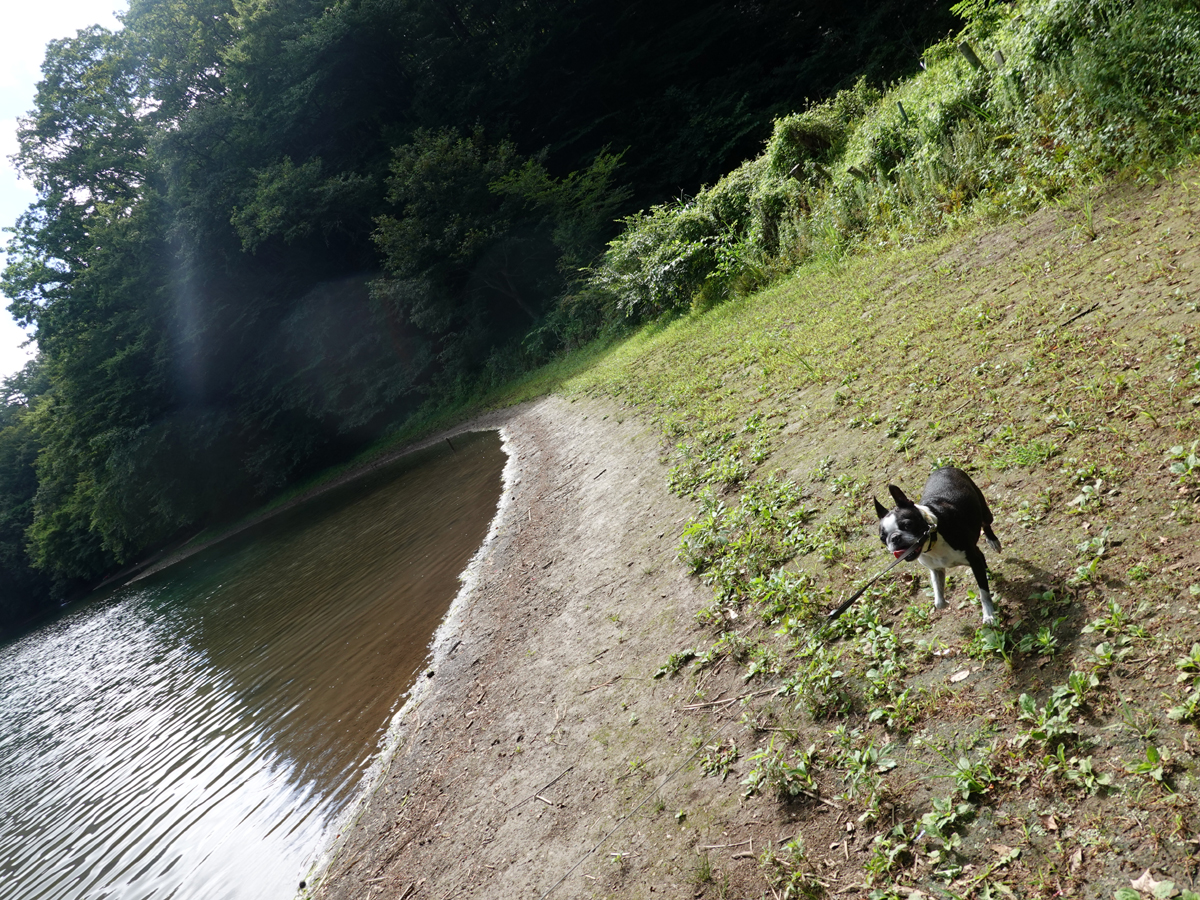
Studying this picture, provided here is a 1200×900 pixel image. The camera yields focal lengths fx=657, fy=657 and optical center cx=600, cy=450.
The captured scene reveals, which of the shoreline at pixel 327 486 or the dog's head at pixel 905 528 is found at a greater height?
the shoreline at pixel 327 486

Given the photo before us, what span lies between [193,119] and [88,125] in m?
10.4

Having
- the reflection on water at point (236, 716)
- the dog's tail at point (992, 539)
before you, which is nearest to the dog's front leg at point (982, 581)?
the dog's tail at point (992, 539)

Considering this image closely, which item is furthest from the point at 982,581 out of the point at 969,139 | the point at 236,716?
the point at 236,716

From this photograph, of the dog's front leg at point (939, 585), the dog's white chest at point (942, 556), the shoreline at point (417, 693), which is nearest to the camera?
the dog's white chest at point (942, 556)

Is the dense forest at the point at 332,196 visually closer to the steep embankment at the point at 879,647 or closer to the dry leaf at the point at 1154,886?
the steep embankment at the point at 879,647

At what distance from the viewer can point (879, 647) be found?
3.79 m

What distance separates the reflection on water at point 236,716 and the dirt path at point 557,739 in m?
0.93

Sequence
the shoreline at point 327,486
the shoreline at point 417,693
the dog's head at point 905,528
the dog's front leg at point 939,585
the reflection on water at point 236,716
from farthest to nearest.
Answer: the shoreline at point 327,486
the reflection on water at point 236,716
the shoreline at point 417,693
the dog's front leg at point 939,585
the dog's head at point 905,528

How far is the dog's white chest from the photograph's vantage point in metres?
3.45

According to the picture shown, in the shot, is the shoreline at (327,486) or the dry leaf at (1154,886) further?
the shoreline at (327,486)

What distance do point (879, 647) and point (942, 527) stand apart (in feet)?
2.82

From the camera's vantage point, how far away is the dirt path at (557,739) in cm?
386

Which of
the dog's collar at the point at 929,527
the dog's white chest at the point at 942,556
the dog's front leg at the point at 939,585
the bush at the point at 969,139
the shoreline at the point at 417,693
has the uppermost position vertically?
the bush at the point at 969,139

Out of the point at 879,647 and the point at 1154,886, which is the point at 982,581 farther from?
the point at 1154,886
